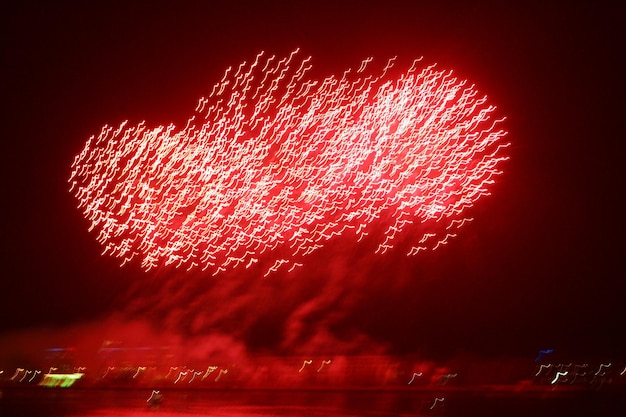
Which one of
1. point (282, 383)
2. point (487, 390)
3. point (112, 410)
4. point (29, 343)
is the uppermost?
point (29, 343)

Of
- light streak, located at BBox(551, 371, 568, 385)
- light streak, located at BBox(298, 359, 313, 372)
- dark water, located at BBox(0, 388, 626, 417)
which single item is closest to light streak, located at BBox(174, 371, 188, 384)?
dark water, located at BBox(0, 388, 626, 417)

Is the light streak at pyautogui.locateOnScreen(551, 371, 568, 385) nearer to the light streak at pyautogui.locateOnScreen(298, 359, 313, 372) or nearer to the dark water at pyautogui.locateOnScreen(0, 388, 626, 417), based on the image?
the dark water at pyautogui.locateOnScreen(0, 388, 626, 417)

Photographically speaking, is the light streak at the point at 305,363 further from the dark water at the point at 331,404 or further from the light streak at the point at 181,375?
the light streak at the point at 181,375

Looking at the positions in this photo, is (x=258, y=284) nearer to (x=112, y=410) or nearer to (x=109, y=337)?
(x=109, y=337)

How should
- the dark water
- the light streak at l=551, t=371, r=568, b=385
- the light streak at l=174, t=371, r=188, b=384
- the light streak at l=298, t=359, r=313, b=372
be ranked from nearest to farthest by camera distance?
1. the dark water
2. the light streak at l=551, t=371, r=568, b=385
3. the light streak at l=298, t=359, r=313, b=372
4. the light streak at l=174, t=371, r=188, b=384

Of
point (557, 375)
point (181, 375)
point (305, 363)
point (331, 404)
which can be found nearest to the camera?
point (331, 404)

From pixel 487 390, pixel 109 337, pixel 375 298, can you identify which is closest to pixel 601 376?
pixel 487 390

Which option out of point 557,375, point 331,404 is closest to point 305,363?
point 331,404

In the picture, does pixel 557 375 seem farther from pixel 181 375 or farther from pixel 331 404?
pixel 181 375
